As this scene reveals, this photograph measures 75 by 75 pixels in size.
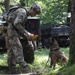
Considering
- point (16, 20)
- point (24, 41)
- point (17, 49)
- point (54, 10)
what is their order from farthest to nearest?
1. point (54, 10)
2. point (24, 41)
3. point (17, 49)
4. point (16, 20)

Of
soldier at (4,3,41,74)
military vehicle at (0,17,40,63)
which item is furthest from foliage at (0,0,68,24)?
soldier at (4,3,41,74)

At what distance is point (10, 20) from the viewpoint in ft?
26.2

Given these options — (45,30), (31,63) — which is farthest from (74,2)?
(45,30)

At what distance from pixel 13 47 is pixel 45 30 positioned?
11.7m

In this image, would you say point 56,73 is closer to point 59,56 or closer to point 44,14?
point 59,56

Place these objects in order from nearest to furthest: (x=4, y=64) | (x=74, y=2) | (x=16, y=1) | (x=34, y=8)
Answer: (x=74, y=2), (x=34, y=8), (x=4, y=64), (x=16, y=1)

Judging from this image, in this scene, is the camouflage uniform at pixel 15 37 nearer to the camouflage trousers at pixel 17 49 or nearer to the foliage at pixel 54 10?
the camouflage trousers at pixel 17 49

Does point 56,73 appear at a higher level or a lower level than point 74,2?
lower

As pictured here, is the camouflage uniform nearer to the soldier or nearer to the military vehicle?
the soldier

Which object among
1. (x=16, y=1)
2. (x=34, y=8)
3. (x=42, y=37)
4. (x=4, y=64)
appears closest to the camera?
(x=34, y=8)

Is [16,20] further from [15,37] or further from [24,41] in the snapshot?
[24,41]

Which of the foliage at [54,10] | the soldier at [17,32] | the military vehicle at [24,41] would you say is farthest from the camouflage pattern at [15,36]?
the foliage at [54,10]

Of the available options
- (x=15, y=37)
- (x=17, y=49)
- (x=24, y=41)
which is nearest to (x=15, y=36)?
(x=15, y=37)

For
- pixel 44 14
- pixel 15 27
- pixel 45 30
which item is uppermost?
pixel 15 27
